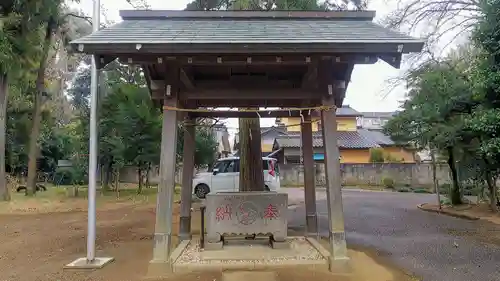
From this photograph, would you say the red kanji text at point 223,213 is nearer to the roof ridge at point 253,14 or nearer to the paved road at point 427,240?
the paved road at point 427,240

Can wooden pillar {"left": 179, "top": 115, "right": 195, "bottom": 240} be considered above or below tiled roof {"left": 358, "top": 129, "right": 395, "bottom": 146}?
below

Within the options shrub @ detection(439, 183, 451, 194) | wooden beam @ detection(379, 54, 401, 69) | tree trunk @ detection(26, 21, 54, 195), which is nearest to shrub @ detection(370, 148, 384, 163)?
shrub @ detection(439, 183, 451, 194)

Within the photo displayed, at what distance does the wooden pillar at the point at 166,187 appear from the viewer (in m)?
4.88

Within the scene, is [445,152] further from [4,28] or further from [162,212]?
[4,28]

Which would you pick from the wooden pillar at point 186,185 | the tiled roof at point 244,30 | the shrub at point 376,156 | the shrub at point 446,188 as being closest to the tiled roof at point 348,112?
the shrub at point 376,156

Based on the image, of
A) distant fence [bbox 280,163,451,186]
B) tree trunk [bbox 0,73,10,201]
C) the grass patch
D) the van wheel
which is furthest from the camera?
distant fence [bbox 280,163,451,186]

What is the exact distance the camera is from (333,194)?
5098mm

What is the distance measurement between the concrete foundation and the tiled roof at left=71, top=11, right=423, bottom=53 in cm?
309

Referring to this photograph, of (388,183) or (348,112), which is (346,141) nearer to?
(348,112)

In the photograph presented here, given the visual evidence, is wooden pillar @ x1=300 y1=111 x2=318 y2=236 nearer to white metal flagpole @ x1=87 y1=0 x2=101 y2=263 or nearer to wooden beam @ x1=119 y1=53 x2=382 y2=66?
wooden beam @ x1=119 y1=53 x2=382 y2=66

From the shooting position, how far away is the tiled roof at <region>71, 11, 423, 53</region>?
177 inches

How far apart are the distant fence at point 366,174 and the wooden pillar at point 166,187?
1902 cm

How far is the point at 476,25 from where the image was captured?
9062mm

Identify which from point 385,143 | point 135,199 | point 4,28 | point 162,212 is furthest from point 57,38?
point 385,143
